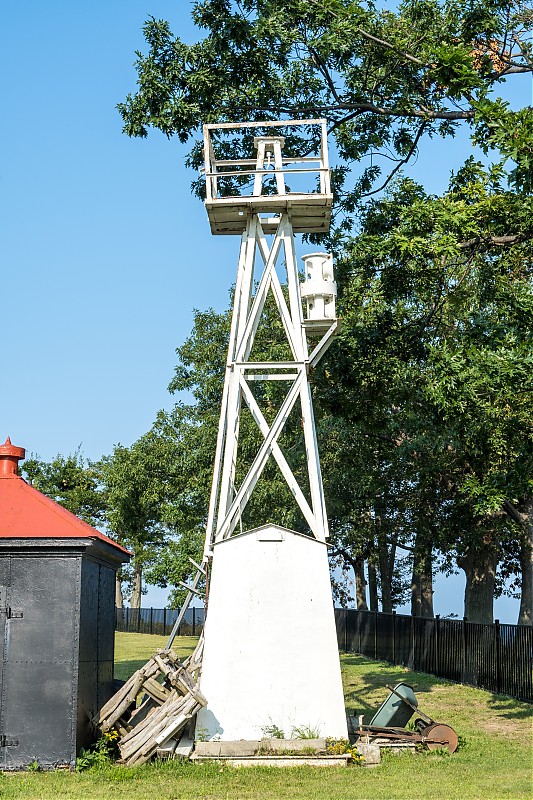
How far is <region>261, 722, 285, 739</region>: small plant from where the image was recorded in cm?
1403

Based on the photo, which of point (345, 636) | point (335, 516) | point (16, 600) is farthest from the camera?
point (345, 636)

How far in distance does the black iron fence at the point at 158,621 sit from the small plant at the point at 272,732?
31.3m

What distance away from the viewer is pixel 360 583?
148 ft

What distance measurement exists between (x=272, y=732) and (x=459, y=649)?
40.0ft

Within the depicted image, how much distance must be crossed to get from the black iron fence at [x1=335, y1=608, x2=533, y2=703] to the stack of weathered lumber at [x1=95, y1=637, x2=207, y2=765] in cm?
950

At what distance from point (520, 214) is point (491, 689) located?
11247mm

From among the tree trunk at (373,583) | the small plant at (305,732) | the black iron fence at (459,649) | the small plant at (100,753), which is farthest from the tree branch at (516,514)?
the small plant at (100,753)

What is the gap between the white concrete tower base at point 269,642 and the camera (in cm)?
1416

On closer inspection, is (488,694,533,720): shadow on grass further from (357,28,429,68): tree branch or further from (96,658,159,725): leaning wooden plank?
(357,28,429,68): tree branch

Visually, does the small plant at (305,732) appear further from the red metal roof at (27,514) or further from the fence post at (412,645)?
the fence post at (412,645)

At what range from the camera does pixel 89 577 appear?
534 inches

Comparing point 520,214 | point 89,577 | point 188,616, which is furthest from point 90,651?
point 188,616

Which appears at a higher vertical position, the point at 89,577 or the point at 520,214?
the point at 520,214

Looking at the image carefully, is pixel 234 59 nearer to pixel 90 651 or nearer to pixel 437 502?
pixel 90 651
